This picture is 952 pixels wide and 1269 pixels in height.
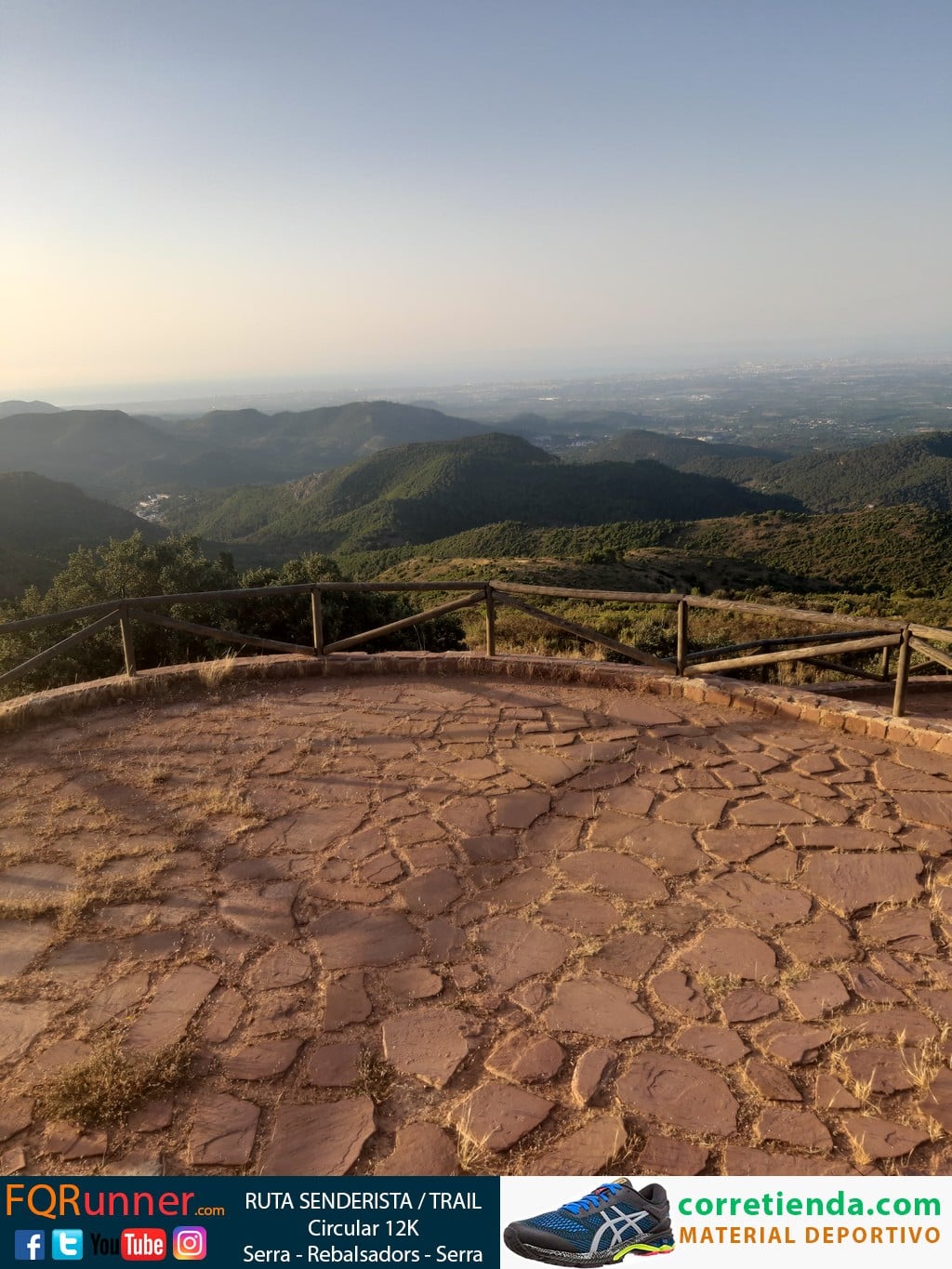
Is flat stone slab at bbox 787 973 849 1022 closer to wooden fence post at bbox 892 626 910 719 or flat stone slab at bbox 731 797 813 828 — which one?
flat stone slab at bbox 731 797 813 828

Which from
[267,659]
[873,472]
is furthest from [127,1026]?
[873,472]

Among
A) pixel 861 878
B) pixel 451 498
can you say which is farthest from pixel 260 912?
pixel 451 498

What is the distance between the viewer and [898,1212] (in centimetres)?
214

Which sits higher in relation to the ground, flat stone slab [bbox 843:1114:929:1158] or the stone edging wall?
the stone edging wall

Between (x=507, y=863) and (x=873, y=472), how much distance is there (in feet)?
362

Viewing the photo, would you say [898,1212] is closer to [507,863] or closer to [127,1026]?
[507,863]

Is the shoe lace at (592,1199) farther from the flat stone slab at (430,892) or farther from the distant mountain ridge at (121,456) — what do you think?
the distant mountain ridge at (121,456)

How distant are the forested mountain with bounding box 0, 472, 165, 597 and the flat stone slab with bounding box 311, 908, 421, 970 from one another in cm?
3421

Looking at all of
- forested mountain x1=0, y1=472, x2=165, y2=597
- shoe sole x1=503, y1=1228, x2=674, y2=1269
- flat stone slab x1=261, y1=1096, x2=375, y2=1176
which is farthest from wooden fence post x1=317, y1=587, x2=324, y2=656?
forested mountain x1=0, y1=472, x2=165, y2=597

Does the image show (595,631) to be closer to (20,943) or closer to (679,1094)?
(679,1094)

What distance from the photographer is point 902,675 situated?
5.00m

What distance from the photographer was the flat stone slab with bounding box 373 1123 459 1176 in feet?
7.39

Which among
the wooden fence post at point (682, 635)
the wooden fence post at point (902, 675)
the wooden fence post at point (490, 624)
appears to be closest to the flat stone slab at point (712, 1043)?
the wooden fence post at point (902, 675)

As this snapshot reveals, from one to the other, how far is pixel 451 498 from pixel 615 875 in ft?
300
